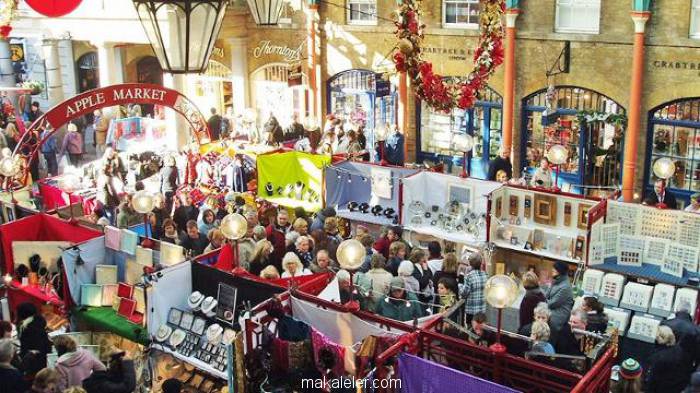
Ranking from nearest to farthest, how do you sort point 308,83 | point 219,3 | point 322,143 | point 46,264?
point 219,3
point 46,264
point 322,143
point 308,83

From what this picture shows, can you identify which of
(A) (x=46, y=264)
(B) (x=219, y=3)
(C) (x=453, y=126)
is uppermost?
(B) (x=219, y=3)

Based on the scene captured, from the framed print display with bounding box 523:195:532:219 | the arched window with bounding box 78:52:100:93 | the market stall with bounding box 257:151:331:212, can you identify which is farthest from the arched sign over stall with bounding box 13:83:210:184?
the arched window with bounding box 78:52:100:93

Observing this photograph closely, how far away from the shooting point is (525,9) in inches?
699

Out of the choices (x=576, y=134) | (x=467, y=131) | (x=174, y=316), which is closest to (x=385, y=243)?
(x=174, y=316)

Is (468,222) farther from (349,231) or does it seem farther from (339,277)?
(339,277)

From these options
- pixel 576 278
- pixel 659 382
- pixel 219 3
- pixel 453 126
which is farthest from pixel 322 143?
pixel 219 3

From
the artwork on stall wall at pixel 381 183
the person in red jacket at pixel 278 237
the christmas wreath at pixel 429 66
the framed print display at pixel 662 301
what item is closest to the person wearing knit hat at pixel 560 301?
the framed print display at pixel 662 301

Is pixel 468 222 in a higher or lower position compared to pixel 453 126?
lower

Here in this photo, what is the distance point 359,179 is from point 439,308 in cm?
524

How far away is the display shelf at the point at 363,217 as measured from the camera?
14.7 m

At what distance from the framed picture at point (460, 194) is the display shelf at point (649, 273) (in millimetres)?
2480

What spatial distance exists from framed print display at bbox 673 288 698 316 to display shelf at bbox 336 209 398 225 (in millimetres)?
5199

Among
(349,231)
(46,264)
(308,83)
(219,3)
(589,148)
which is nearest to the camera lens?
(219,3)

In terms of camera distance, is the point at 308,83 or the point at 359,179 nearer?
the point at 359,179
